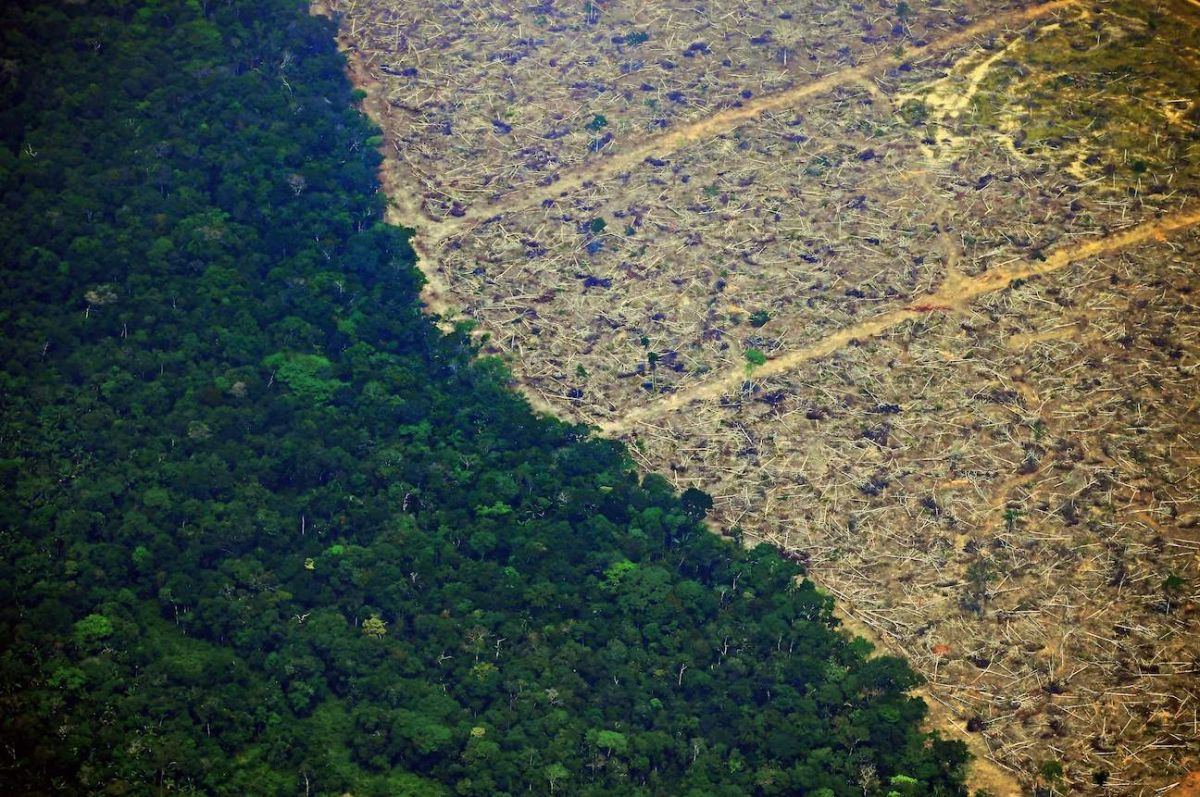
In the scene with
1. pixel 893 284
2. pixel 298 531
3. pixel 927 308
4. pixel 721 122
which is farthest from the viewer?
pixel 721 122

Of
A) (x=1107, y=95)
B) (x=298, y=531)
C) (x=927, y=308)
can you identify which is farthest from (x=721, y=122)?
(x=298, y=531)

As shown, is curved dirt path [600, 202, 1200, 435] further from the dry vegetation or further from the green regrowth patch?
the green regrowth patch

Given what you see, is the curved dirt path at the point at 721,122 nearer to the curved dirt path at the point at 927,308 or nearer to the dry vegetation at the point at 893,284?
the dry vegetation at the point at 893,284

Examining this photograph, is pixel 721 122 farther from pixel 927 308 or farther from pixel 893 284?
pixel 927 308

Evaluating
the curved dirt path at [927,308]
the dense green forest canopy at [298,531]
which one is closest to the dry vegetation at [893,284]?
the curved dirt path at [927,308]

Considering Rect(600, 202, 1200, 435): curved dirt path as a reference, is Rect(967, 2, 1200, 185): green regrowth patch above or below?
above

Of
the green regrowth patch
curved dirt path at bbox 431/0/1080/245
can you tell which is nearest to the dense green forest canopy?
curved dirt path at bbox 431/0/1080/245

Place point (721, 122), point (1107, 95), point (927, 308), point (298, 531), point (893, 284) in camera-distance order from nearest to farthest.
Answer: point (298, 531), point (927, 308), point (893, 284), point (1107, 95), point (721, 122)

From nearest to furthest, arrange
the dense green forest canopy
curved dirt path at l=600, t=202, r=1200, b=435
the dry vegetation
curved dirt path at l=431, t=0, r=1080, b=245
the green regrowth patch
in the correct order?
1. the dense green forest canopy
2. the dry vegetation
3. curved dirt path at l=600, t=202, r=1200, b=435
4. the green regrowth patch
5. curved dirt path at l=431, t=0, r=1080, b=245
